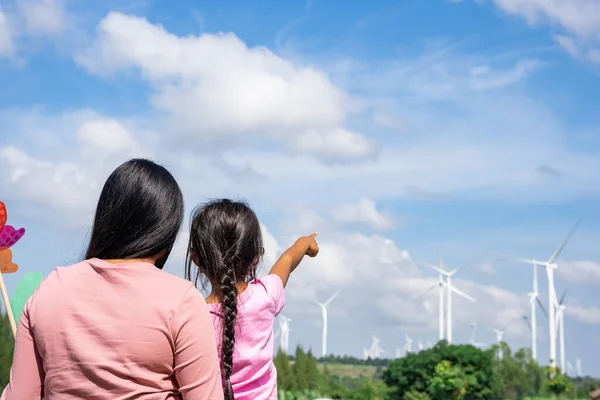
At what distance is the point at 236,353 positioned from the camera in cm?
295

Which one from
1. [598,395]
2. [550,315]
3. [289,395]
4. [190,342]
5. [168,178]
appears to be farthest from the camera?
[550,315]

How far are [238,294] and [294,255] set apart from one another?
0.32 metres

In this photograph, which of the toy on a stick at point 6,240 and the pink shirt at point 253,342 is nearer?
the pink shirt at point 253,342

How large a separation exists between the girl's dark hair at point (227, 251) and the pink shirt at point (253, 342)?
0.15ft

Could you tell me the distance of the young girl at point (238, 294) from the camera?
2916 mm

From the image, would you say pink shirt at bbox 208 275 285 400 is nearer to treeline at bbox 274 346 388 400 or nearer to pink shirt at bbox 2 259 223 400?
pink shirt at bbox 2 259 223 400

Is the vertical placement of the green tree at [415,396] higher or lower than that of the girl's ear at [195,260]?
higher

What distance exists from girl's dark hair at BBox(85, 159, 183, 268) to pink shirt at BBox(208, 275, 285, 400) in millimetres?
719

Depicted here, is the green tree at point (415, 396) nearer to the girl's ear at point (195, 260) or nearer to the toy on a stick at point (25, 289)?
the toy on a stick at point (25, 289)

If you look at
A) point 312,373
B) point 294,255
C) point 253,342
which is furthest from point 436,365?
point 253,342

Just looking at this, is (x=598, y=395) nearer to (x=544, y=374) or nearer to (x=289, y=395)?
(x=289, y=395)

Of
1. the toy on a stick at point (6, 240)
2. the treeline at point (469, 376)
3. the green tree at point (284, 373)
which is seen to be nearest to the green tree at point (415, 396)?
the treeline at point (469, 376)

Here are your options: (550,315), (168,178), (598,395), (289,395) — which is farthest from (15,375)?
(550,315)

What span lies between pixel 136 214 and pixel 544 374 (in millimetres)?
46879
